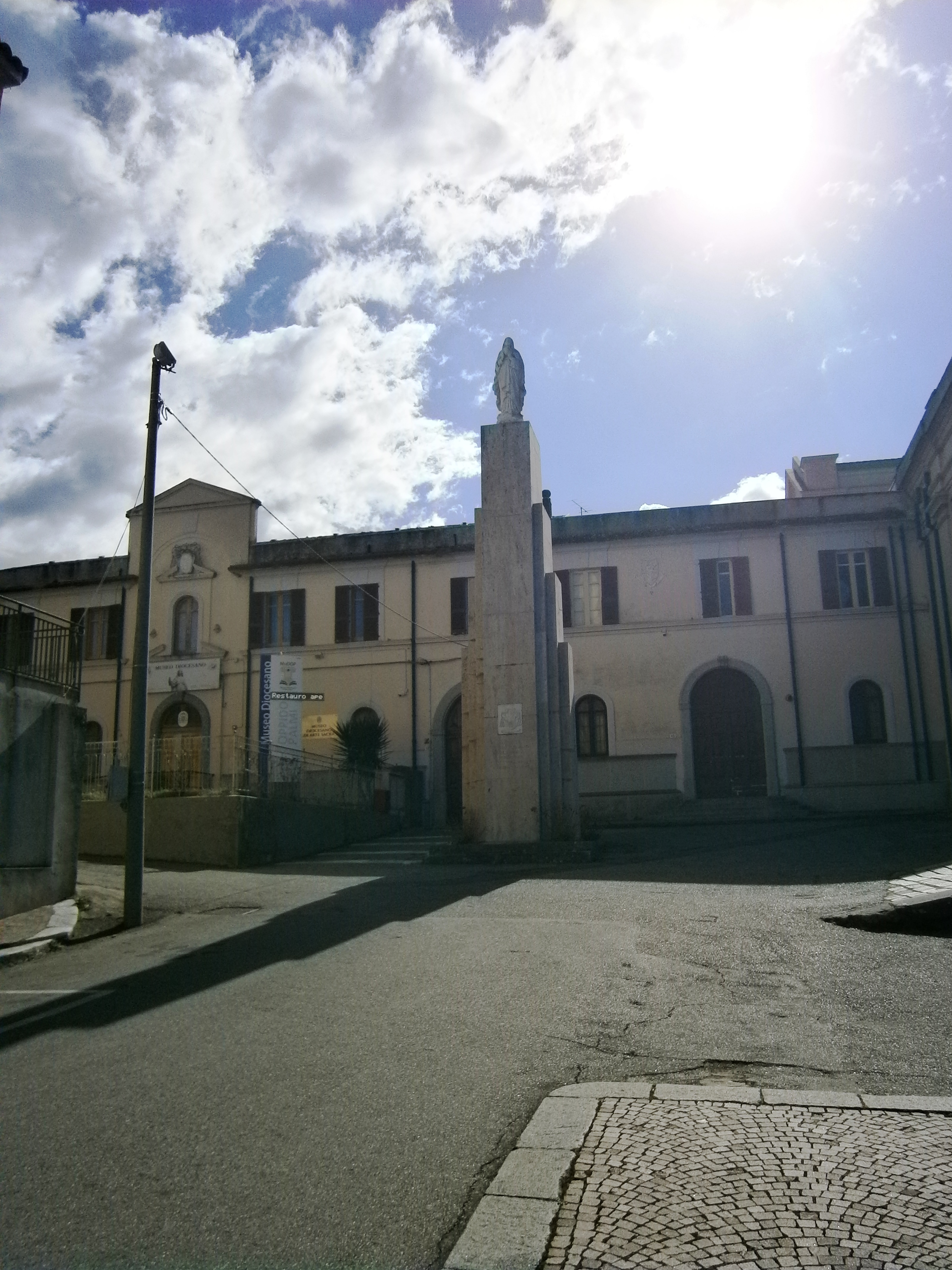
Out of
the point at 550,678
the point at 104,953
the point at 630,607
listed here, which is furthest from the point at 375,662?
the point at 104,953

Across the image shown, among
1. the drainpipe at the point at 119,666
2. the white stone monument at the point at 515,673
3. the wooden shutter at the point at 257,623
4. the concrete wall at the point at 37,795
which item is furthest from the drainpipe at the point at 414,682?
the concrete wall at the point at 37,795

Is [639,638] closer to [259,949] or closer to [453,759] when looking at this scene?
[453,759]

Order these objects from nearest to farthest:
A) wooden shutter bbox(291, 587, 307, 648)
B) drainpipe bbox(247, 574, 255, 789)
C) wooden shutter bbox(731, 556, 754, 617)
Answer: wooden shutter bbox(731, 556, 754, 617)
drainpipe bbox(247, 574, 255, 789)
wooden shutter bbox(291, 587, 307, 648)

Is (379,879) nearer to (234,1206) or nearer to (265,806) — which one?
(265,806)

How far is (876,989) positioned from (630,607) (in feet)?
73.7

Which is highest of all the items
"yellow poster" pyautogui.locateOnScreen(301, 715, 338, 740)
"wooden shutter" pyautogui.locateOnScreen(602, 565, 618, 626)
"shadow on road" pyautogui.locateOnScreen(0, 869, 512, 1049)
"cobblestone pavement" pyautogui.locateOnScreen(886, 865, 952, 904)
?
"wooden shutter" pyautogui.locateOnScreen(602, 565, 618, 626)

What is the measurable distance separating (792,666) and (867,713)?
216 cm

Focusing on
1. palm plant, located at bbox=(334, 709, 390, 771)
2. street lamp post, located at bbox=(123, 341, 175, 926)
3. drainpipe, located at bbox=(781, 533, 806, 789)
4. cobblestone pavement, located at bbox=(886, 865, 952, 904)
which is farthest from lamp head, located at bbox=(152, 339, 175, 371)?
drainpipe, located at bbox=(781, 533, 806, 789)

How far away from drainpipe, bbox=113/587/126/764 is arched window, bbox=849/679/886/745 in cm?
2012

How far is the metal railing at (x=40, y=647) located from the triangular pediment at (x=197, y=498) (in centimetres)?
1909

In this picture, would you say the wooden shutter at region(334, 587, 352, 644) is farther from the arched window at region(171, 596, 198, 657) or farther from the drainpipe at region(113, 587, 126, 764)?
the drainpipe at region(113, 587, 126, 764)

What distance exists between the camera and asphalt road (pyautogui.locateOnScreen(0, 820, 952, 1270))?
3.37 metres

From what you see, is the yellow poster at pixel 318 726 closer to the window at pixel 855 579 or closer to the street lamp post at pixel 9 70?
the window at pixel 855 579

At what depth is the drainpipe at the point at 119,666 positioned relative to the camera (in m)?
31.0
